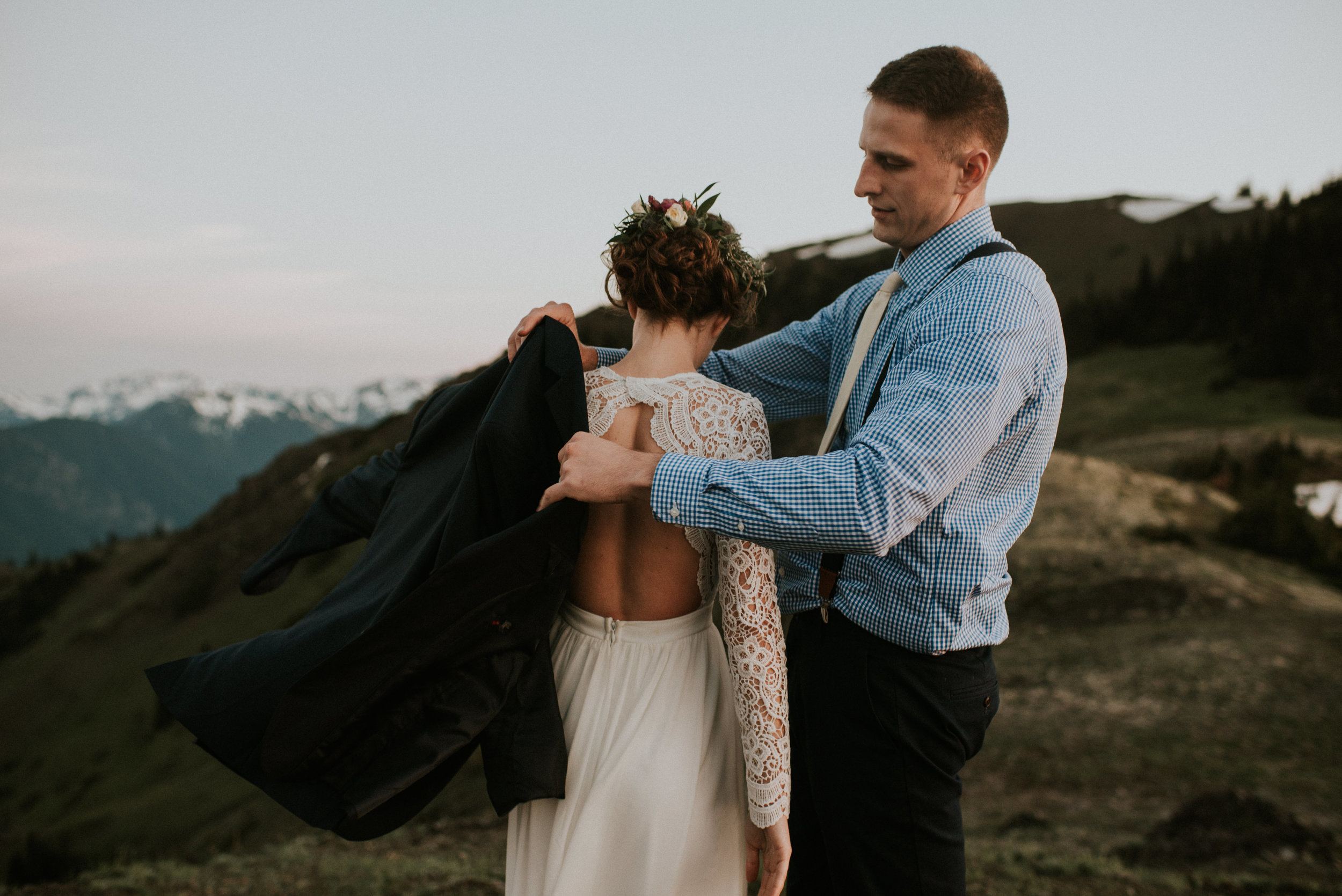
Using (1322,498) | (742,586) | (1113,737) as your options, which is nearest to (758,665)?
(742,586)

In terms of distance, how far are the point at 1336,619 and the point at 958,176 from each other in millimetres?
10750

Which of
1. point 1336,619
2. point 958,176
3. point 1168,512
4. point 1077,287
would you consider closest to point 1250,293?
point 1077,287

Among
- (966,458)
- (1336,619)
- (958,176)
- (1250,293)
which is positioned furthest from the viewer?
(1250,293)

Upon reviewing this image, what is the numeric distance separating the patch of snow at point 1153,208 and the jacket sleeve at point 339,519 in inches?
2787

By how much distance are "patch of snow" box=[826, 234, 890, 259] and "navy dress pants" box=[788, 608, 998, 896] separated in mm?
61087

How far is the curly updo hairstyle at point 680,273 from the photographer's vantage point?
217 centimetres

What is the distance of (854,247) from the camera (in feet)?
217

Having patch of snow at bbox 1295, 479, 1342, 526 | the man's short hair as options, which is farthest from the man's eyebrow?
patch of snow at bbox 1295, 479, 1342, 526

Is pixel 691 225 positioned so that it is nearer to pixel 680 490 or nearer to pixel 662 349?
pixel 662 349

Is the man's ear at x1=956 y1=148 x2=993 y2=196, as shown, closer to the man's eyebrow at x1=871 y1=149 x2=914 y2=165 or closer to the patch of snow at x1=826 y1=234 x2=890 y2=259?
the man's eyebrow at x1=871 y1=149 x2=914 y2=165

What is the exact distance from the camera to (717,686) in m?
2.29

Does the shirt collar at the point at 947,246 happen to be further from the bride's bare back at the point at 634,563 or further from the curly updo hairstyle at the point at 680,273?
the bride's bare back at the point at 634,563

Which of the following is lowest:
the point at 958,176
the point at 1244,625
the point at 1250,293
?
the point at 1244,625

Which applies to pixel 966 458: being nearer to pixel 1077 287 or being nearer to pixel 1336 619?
pixel 1336 619
